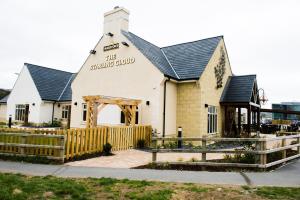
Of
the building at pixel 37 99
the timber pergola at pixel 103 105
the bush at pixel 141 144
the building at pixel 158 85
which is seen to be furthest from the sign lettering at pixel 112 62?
the building at pixel 37 99

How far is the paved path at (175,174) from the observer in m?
7.41

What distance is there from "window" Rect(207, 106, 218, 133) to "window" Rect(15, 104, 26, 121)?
2177cm

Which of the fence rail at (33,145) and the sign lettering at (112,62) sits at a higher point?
the sign lettering at (112,62)

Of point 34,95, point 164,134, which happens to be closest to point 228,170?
point 164,134

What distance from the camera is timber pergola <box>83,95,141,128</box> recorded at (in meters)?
15.4

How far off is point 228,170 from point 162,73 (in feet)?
30.3

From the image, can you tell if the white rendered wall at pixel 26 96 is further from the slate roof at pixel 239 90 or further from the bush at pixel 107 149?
the slate roof at pixel 239 90

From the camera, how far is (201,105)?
1784cm

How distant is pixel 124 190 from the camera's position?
641cm

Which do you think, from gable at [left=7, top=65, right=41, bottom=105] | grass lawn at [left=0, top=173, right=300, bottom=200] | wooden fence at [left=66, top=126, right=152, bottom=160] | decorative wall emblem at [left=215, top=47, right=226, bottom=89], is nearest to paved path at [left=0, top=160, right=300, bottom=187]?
grass lawn at [left=0, top=173, right=300, bottom=200]

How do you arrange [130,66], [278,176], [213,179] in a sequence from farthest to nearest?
[130,66] < [278,176] < [213,179]

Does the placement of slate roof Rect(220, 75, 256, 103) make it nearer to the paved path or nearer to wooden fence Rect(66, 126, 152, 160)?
wooden fence Rect(66, 126, 152, 160)

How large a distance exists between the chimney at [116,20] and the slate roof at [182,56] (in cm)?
66

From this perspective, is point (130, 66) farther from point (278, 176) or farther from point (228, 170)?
point (278, 176)
